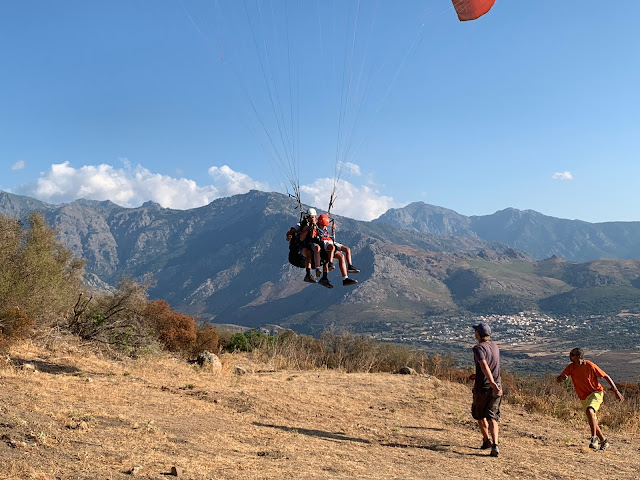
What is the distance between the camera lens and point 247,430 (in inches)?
362

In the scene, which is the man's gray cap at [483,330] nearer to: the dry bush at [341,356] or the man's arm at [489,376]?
the man's arm at [489,376]

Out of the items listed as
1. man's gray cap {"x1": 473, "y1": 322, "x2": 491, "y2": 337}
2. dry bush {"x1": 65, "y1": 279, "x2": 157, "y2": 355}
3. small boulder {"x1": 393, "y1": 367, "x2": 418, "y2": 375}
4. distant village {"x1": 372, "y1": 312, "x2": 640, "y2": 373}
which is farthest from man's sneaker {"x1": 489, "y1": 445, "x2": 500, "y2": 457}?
distant village {"x1": 372, "y1": 312, "x2": 640, "y2": 373}

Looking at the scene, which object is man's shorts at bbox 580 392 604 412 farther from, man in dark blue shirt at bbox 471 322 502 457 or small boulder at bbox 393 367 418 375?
small boulder at bbox 393 367 418 375

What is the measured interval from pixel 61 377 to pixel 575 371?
37.9ft

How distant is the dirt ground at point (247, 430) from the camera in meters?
6.52

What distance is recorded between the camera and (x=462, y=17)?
41.5 feet

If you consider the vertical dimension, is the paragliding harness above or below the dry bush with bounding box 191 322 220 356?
above

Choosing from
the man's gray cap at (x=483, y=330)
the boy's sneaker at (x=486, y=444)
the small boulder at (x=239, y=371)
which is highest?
the man's gray cap at (x=483, y=330)

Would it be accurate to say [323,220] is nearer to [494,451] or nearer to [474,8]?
[494,451]

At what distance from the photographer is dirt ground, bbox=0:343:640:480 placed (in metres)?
6.52

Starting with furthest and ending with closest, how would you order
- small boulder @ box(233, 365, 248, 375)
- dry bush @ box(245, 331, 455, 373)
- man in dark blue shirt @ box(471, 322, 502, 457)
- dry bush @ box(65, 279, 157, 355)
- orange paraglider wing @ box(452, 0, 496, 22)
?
1. dry bush @ box(245, 331, 455, 373)
2. dry bush @ box(65, 279, 157, 355)
3. small boulder @ box(233, 365, 248, 375)
4. orange paraglider wing @ box(452, 0, 496, 22)
5. man in dark blue shirt @ box(471, 322, 502, 457)

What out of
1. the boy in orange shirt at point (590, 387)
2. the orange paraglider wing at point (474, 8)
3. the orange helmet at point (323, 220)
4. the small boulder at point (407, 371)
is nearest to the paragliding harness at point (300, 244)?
the orange helmet at point (323, 220)

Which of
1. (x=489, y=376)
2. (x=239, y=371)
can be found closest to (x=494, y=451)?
(x=489, y=376)

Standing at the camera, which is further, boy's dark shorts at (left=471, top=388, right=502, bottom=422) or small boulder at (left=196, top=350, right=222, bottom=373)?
small boulder at (left=196, top=350, right=222, bottom=373)
